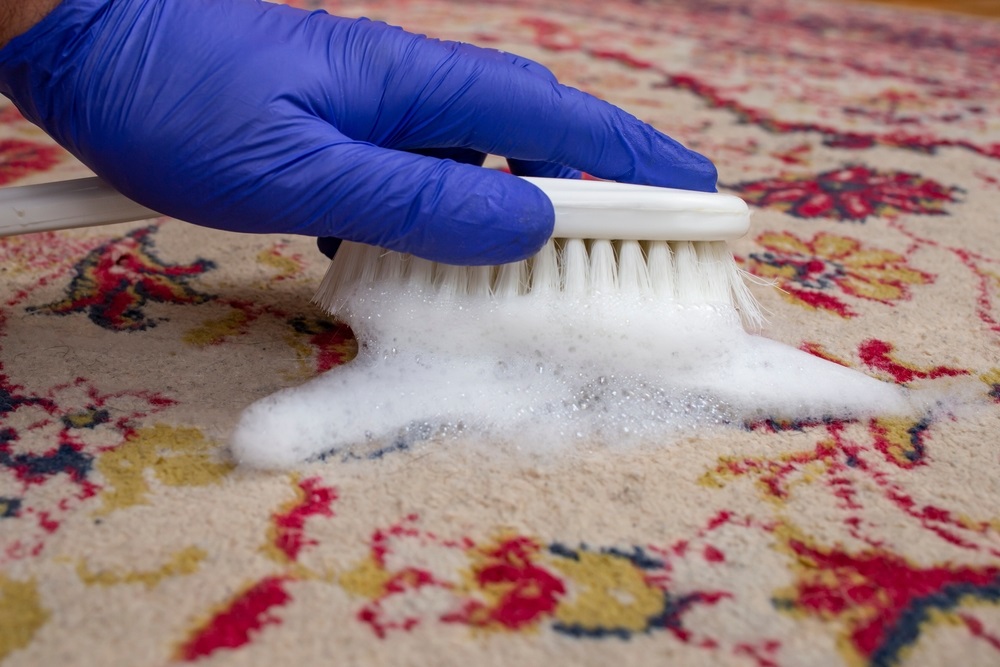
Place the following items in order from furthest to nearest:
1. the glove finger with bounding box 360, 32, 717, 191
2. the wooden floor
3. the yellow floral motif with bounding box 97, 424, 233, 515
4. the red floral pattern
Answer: the wooden floor
the red floral pattern
the glove finger with bounding box 360, 32, 717, 191
the yellow floral motif with bounding box 97, 424, 233, 515

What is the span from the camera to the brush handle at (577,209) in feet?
1.98

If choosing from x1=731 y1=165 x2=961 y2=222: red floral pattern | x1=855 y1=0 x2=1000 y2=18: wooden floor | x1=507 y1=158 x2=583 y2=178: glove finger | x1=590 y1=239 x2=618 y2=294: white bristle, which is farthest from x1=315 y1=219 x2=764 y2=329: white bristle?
x1=855 y1=0 x2=1000 y2=18: wooden floor

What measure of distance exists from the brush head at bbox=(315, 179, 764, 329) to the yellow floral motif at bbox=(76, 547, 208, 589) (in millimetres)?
244

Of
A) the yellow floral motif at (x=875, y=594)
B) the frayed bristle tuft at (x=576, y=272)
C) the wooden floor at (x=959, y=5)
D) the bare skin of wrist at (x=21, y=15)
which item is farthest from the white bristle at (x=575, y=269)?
the wooden floor at (x=959, y=5)

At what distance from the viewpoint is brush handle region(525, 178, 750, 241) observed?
610 mm

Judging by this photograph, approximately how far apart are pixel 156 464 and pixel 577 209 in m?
0.31

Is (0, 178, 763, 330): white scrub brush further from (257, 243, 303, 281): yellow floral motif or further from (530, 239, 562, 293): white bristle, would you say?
(257, 243, 303, 281): yellow floral motif

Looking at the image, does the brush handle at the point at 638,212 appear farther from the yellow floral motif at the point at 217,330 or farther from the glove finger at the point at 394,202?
the yellow floral motif at the point at 217,330

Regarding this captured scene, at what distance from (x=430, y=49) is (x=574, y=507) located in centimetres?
32

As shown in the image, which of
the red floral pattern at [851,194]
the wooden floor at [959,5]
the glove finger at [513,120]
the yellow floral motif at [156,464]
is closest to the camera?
the yellow floral motif at [156,464]

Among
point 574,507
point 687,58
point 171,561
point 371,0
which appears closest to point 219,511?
point 171,561

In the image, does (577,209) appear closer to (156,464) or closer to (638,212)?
(638,212)

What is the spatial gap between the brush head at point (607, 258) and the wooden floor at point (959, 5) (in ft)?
6.83

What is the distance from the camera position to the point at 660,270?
2.13 feet
